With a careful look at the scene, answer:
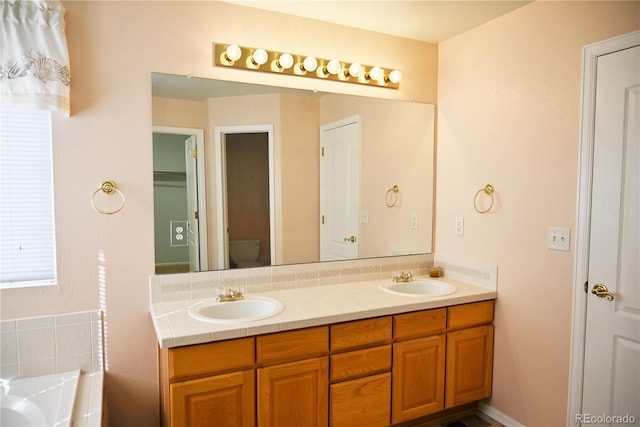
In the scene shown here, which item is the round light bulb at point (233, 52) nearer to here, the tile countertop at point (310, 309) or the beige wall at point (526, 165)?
the tile countertop at point (310, 309)

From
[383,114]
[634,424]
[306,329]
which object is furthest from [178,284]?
[634,424]

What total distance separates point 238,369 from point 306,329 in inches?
14.0

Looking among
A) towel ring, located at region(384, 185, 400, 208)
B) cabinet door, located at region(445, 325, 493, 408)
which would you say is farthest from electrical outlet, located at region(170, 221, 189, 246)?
cabinet door, located at region(445, 325, 493, 408)

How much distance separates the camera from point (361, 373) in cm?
206

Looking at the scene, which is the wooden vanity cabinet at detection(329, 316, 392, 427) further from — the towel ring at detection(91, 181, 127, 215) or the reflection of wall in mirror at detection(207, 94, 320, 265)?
the towel ring at detection(91, 181, 127, 215)

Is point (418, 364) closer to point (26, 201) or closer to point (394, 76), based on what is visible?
point (394, 76)

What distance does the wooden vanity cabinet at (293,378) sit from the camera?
1835 millimetres

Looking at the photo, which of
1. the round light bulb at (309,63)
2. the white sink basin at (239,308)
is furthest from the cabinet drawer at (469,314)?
the round light bulb at (309,63)

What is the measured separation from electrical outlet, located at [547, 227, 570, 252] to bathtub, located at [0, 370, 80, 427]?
2338mm

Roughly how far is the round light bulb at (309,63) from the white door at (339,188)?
359mm

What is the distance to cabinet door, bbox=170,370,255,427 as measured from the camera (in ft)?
5.55

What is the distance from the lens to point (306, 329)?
1908mm

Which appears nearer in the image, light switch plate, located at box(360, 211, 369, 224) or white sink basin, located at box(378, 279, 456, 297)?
white sink basin, located at box(378, 279, 456, 297)

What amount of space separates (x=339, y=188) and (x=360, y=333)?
3.17ft
